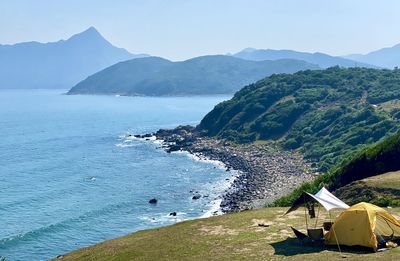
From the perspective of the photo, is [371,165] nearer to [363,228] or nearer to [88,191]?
[363,228]

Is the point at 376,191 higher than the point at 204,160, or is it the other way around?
the point at 376,191

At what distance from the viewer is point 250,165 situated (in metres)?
102

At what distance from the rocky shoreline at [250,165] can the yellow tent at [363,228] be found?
4163 cm

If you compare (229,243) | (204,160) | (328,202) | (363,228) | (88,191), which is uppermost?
(328,202)

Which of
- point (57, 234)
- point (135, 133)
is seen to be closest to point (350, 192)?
point (57, 234)

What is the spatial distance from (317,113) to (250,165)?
3872 centimetres

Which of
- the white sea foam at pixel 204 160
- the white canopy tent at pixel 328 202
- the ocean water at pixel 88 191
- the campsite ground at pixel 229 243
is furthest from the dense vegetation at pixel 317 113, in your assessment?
the white canopy tent at pixel 328 202

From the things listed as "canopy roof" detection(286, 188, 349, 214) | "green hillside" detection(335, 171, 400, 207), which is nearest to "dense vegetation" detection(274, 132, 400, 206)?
"green hillside" detection(335, 171, 400, 207)

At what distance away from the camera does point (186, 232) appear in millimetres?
30531

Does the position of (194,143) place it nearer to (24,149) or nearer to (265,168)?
(265,168)

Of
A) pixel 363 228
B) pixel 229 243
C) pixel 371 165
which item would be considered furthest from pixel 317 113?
pixel 363 228

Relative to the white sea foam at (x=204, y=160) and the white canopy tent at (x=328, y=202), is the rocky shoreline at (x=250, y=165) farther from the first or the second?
the white canopy tent at (x=328, y=202)

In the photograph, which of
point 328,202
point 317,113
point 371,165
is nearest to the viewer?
point 328,202

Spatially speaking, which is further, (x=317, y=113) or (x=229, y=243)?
(x=317, y=113)
